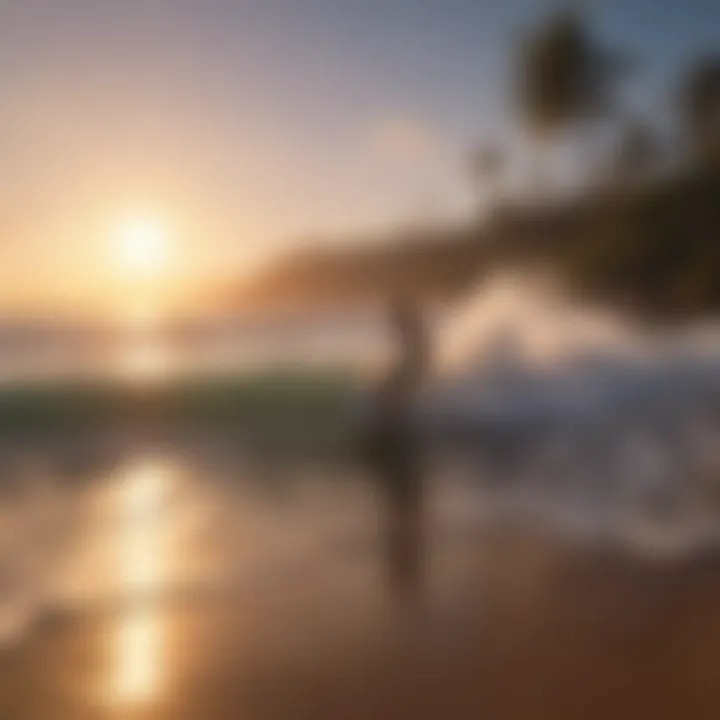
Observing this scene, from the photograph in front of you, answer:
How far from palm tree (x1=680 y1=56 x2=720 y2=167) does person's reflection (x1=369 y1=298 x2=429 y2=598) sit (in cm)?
55

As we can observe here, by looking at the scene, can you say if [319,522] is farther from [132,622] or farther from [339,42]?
[339,42]

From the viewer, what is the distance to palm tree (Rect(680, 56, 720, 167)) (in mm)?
1230

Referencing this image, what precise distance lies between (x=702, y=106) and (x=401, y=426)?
71cm

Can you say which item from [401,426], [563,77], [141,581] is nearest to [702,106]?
[563,77]

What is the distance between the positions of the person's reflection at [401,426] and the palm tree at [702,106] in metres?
0.55

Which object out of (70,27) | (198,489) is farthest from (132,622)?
A: (70,27)

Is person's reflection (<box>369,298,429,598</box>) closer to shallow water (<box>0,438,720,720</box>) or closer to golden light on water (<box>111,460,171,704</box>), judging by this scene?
shallow water (<box>0,438,720,720</box>)

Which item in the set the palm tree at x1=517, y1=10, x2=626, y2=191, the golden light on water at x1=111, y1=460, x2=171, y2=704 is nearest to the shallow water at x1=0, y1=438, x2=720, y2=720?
the golden light on water at x1=111, y1=460, x2=171, y2=704

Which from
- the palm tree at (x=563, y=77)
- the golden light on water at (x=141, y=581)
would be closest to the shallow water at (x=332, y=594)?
the golden light on water at (x=141, y=581)

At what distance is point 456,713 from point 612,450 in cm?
55

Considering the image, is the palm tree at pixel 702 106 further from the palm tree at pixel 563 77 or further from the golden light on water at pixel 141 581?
the golden light on water at pixel 141 581

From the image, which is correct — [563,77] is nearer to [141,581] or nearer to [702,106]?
[702,106]

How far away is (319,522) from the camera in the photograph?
1.01 m

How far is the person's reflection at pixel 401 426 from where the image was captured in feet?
3.47
